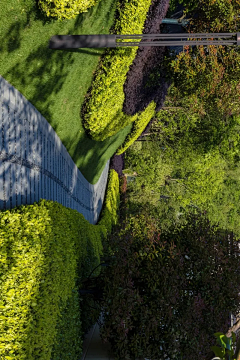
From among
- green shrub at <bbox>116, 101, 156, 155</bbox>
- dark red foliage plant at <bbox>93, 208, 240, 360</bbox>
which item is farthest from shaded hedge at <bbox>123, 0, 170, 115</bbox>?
dark red foliage plant at <bbox>93, 208, 240, 360</bbox>

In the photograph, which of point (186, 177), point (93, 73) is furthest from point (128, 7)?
point (186, 177)

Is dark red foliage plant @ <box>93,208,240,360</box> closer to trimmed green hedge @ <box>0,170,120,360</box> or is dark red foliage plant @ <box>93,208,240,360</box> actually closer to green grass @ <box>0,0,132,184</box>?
trimmed green hedge @ <box>0,170,120,360</box>

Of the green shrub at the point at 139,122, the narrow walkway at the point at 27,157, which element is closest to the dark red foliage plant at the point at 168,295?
the narrow walkway at the point at 27,157

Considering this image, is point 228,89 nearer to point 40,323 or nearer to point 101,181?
point 101,181

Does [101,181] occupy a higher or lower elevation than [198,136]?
lower

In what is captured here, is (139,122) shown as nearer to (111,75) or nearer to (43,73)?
(111,75)

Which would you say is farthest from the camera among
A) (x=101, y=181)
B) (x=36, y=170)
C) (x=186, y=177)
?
(x=186, y=177)
